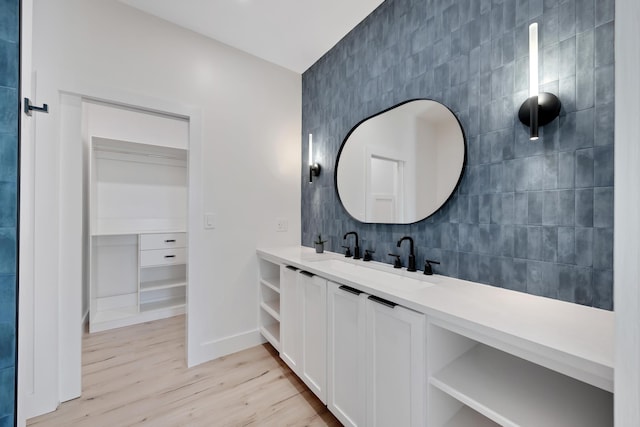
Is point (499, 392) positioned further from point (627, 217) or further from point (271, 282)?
point (271, 282)

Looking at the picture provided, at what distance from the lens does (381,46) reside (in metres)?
1.82

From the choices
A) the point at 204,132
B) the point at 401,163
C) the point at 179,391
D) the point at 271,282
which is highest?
the point at 204,132

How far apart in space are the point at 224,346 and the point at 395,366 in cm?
165

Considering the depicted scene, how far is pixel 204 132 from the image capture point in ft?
6.95

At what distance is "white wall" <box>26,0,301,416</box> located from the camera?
5.22ft

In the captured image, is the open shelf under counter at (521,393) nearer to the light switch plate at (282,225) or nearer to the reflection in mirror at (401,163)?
the reflection in mirror at (401,163)

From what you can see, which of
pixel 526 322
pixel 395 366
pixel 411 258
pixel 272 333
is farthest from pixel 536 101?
pixel 272 333

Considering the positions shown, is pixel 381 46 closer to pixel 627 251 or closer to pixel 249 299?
pixel 627 251

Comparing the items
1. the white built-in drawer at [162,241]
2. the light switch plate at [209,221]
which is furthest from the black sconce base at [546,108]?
the white built-in drawer at [162,241]

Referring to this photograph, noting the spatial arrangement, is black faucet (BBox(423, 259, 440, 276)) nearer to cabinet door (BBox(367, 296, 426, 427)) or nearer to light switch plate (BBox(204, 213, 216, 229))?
cabinet door (BBox(367, 296, 426, 427))

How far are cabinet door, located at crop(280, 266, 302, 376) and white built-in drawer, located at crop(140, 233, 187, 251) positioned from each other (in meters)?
1.73

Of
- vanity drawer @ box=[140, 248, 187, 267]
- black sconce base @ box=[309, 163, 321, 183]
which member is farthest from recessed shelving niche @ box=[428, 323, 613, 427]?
vanity drawer @ box=[140, 248, 187, 267]

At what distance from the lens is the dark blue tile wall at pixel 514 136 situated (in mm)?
968

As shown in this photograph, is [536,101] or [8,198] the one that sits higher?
[536,101]
